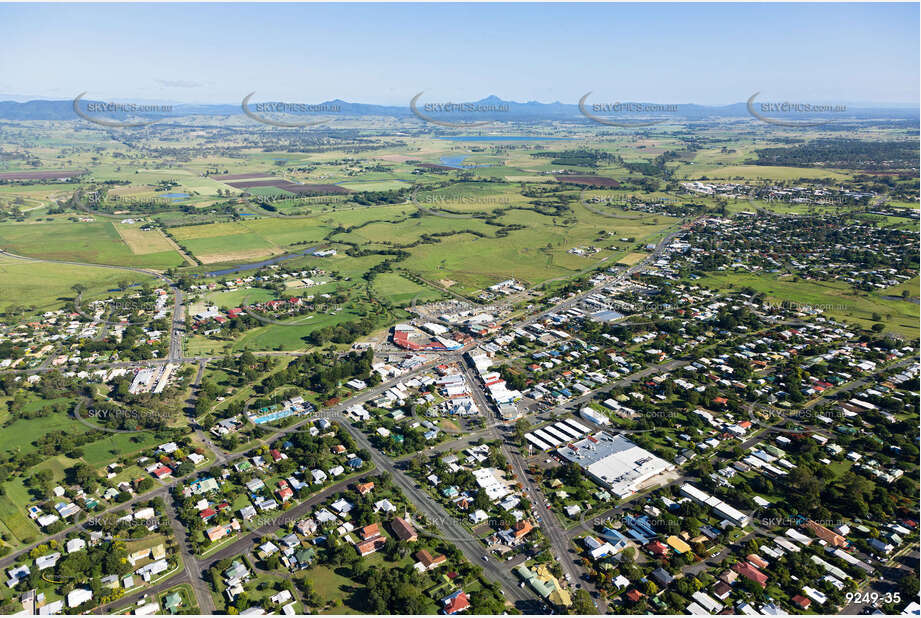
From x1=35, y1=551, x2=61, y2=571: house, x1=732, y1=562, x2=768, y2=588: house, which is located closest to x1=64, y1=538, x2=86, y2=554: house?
x1=35, y1=551, x2=61, y2=571: house

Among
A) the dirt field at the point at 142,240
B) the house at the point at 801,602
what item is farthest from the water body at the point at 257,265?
the house at the point at 801,602

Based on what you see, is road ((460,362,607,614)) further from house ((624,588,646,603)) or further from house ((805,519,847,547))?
house ((805,519,847,547))

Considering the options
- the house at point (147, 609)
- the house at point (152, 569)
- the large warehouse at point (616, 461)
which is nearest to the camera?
the house at point (147, 609)

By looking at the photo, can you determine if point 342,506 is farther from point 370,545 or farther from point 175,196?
point 175,196

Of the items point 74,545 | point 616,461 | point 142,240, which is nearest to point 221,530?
point 74,545

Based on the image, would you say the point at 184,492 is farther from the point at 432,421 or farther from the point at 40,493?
the point at 432,421

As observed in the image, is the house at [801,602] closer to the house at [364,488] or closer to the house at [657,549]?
the house at [657,549]

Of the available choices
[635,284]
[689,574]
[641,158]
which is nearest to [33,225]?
[635,284]
